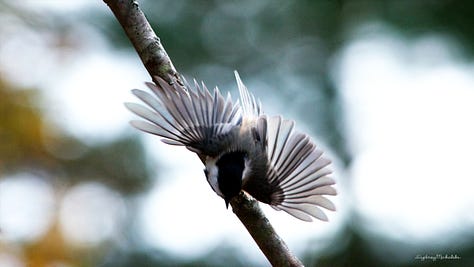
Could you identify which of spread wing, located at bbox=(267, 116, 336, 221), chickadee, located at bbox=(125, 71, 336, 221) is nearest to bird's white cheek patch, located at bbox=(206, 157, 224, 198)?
chickadee, located at bbox=(125, 71, 336, 221)

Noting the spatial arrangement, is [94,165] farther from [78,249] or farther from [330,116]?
[330,116]

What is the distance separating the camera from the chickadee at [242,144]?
1386mm

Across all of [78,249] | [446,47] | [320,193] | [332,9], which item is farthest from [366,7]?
[320,193]

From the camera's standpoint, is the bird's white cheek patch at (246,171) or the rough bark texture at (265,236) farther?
the bird's white cheek patch at (246,171)

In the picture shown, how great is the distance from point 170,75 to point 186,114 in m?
0.09

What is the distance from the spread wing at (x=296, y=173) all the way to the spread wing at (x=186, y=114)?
9cm

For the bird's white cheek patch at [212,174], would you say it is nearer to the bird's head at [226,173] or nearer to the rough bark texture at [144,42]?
the bird's head at [226,173]

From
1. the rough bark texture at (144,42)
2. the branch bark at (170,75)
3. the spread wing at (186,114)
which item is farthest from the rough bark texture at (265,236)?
the rough bark texture at (144,42)

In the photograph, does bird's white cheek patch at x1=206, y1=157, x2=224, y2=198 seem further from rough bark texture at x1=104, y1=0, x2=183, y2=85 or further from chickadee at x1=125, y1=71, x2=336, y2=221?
rough bark texture at x1=104, y1=0, x2=183, y2=85

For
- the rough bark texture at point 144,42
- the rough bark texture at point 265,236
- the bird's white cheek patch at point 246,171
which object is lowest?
the rough bark texture at point 265,236

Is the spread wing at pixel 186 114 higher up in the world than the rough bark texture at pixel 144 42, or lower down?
lower down

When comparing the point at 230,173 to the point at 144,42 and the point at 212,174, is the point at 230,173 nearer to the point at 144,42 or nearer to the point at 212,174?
the point at 212,174

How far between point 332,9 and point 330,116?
757 mm

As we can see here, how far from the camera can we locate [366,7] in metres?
4.06
